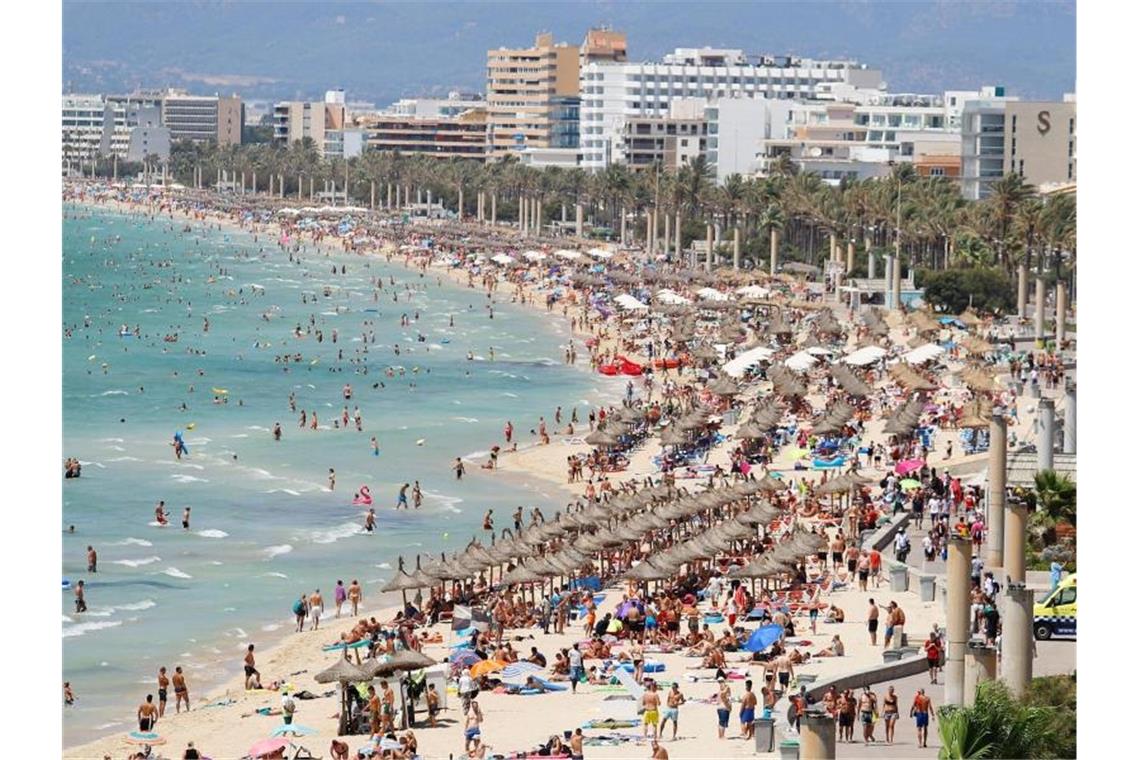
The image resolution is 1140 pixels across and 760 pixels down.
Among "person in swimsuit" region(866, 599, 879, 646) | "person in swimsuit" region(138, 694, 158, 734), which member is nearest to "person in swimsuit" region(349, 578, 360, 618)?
"person in swimsuit" region(138, 694, 158, 734)

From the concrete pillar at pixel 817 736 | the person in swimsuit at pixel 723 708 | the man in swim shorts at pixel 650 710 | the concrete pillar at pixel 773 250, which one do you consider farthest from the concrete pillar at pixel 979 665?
the concrete pillar at pixel 773 250

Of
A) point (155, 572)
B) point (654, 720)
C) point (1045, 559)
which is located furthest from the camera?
point (155, 572)

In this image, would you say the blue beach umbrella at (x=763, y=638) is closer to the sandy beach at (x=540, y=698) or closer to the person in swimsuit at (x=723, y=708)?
the sandy beach at (x=540, y=698)

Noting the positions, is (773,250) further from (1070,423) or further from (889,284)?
(1070,423)

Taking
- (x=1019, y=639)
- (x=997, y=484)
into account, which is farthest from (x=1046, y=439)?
(x=1019, y=639)

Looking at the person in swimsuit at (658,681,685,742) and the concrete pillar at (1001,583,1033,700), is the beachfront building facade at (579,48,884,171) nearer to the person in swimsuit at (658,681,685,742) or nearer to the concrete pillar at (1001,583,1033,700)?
the person in swimsuit at (658,681,685,742)
